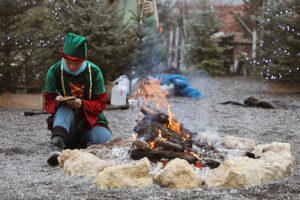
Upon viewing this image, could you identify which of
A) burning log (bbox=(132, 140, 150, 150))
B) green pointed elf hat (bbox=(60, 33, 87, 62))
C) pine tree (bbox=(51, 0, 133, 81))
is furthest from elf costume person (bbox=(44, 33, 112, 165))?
pine tree (bbox=(51, 0, 133, 81))

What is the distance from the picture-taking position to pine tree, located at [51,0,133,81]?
28.9ft

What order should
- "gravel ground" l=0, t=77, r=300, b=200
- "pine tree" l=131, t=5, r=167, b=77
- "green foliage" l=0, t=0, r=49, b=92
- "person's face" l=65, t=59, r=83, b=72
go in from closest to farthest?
"gravel ground" l=0, t=77, r=300, b=200
"person's face" l=65, t=59, r=83, b=72
"green foliage" l=0, t=0, r=49, b=92
"pine tree" l=131, t=5, r=167, b=77

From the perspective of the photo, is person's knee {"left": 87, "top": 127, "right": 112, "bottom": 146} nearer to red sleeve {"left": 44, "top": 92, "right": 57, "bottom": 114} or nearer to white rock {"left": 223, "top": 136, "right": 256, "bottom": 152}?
red sleeve {"left": 44, "top": 92, "right": 57, "bottom": 114}

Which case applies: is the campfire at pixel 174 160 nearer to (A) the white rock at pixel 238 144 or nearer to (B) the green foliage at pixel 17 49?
(A) the white rock at pixel 238 144

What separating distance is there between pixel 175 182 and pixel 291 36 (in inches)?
326

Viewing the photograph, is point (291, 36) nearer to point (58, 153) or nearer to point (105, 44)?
point (105, 44)

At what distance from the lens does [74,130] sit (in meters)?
4.80

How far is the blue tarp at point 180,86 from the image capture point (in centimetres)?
1123

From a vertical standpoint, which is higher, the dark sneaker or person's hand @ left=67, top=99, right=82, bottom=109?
person's hand @ left=67, top=99, right=82, bottom=109

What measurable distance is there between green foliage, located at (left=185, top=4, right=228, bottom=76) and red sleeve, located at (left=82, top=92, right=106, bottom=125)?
1269 cm

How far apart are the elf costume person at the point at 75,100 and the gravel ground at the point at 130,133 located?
0.36 metres

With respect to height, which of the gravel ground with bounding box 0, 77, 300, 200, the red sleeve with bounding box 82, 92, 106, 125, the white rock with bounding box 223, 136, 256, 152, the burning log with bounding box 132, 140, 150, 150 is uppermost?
the red sleeve with bounding box 82, 92, 106, 125

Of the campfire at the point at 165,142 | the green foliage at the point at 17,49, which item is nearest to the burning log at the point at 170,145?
the campfire at the point at 165,142

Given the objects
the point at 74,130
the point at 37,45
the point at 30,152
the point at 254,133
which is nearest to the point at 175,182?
the point at 74,130
